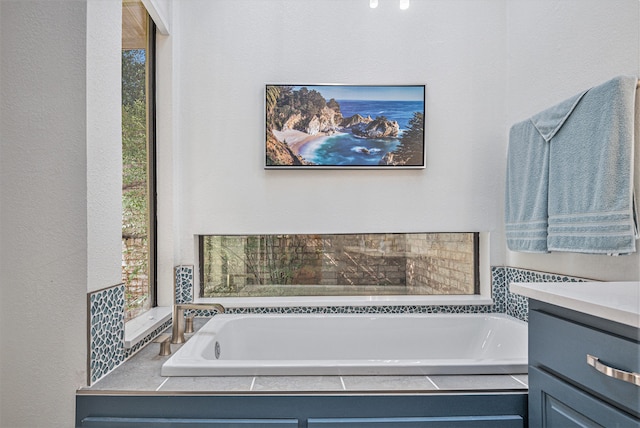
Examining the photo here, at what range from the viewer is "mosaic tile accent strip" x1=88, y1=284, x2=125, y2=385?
146 cm

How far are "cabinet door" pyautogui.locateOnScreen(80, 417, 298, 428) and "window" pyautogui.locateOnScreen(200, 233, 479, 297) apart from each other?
116 centimetres

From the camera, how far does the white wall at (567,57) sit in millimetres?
1615

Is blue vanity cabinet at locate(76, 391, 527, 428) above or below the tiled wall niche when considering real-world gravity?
below

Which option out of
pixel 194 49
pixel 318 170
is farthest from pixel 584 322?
pixel 194 49

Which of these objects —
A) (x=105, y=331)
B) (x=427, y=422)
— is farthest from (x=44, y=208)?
(x=427, y=422)

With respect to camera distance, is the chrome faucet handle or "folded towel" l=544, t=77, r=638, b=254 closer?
"folded towel" l=544, t=77, r=638, b=254

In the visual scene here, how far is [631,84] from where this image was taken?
1525mm

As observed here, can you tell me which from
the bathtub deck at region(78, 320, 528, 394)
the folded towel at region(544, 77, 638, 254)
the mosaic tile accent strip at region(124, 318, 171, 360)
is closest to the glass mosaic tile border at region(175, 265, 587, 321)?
the mosaic tile accent strip at region(124, 318, 171, 360)

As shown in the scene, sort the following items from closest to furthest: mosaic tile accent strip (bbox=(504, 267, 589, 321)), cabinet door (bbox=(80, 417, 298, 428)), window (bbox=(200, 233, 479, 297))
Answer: cabinet door (bbox=(80, 417, 298, 428)), mosaic tile accent strip (bbox=(504, 267, 589, 321)), window (bbox=(200, 233, 479, 297))

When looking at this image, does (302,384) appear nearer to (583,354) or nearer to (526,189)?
(583,354)

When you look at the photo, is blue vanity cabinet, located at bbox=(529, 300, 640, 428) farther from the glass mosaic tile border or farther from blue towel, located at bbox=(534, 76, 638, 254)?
the glass mosaic tile border

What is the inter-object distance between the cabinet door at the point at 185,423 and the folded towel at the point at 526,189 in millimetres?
1450

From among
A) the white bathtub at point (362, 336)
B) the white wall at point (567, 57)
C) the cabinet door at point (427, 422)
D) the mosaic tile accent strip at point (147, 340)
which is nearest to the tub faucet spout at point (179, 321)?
the mosaic tile accent strip at point (147, 340)

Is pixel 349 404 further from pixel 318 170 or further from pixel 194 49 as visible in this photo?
pixel 194 49
